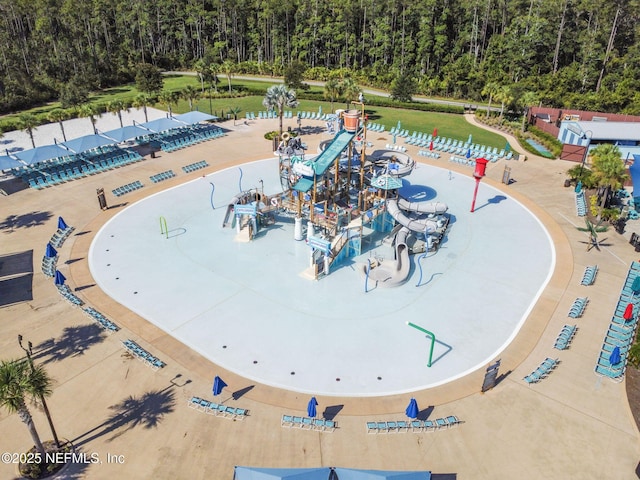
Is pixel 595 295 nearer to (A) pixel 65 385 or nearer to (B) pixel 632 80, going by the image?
(A) pixel 65 385

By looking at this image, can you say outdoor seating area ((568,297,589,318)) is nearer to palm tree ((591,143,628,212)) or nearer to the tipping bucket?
palm tree ((591,143,628,212))

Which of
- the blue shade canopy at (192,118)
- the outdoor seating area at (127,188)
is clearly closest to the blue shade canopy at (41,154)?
the outdoor seating area at (127,188)

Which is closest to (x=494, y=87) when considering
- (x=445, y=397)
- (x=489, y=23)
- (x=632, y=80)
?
(x=632, y=80)

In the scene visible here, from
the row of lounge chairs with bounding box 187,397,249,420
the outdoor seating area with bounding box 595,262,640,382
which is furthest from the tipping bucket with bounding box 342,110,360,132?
the row of lounge chairs with bounding box 187,397,249,420

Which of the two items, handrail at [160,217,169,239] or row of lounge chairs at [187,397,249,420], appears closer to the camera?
row of lounge chairs at [187,397,249,420]

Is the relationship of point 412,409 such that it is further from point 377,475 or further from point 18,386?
point 18,386

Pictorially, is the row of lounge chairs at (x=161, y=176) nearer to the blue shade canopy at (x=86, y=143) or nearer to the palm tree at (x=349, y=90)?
the blue shade canopy at (x=86, y=143)
